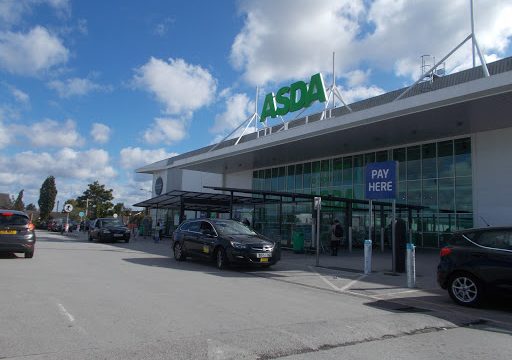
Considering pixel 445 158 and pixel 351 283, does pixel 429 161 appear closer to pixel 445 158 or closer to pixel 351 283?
pixel 445 158

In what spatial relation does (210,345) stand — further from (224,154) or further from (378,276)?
(224,154)

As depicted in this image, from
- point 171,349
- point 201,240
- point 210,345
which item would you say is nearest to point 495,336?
point 210,345

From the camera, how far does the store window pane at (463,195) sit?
2302 centimetres

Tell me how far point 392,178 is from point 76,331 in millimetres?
9663

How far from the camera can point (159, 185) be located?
5794 cm

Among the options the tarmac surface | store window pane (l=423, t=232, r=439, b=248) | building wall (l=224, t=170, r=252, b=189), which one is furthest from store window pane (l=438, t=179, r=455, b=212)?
building wall (l=224, t=170, r=252, b=189)

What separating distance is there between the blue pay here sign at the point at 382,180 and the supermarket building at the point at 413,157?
7.40m

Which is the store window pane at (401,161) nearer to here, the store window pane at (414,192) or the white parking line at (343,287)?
the store window pane at (414,192)

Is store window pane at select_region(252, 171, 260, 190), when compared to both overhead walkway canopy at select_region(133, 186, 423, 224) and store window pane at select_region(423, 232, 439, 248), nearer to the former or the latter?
overhead walkway canopy at select_region(133, 186, 423, 224)

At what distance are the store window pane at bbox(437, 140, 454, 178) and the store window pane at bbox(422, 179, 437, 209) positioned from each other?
2.23 feet

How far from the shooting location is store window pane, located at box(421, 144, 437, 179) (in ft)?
81.7

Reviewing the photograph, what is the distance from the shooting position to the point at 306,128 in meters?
25.6

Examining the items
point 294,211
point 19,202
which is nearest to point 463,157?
point 294,211

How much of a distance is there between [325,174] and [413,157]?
7.10 meters
